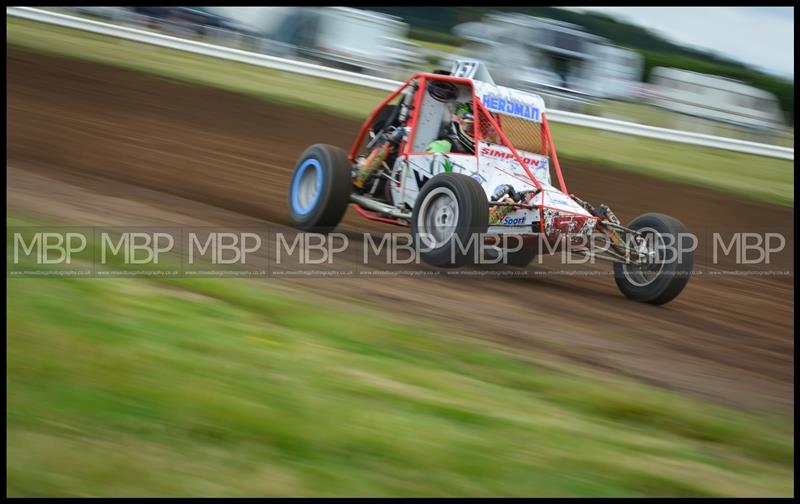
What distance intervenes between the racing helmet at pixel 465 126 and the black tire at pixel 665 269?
148cm

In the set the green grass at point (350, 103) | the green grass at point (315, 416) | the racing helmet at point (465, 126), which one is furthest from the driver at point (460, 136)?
the green grass at point (350, 103)

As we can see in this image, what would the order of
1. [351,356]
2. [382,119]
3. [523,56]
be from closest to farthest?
[351,356]
[382,119]
[523,56]

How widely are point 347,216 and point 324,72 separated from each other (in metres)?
7.18

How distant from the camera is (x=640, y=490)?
11.9 ft

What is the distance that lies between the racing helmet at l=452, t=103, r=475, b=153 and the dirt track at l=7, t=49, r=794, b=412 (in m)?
1.20

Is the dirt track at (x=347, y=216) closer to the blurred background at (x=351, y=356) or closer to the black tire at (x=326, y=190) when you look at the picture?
the blurred background at (x=351, y=356)

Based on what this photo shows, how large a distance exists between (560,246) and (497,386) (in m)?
2.84

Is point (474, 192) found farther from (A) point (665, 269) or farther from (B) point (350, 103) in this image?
(B) point (350, 103)

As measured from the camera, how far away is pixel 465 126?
7922mm

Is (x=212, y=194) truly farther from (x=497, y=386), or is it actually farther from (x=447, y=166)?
(x=497, y=386)

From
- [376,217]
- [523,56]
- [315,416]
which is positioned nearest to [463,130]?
[376,217]

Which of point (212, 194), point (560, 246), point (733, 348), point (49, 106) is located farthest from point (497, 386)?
point (49, 106)

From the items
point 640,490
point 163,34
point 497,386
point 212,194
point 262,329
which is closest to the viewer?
point 640,490

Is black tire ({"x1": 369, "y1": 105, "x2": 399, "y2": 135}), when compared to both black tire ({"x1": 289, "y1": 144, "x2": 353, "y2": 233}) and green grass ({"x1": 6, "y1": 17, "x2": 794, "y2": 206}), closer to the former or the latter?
black tire ({"x1": 289, "y1": 144, "x2": 353, "y2": 233})
